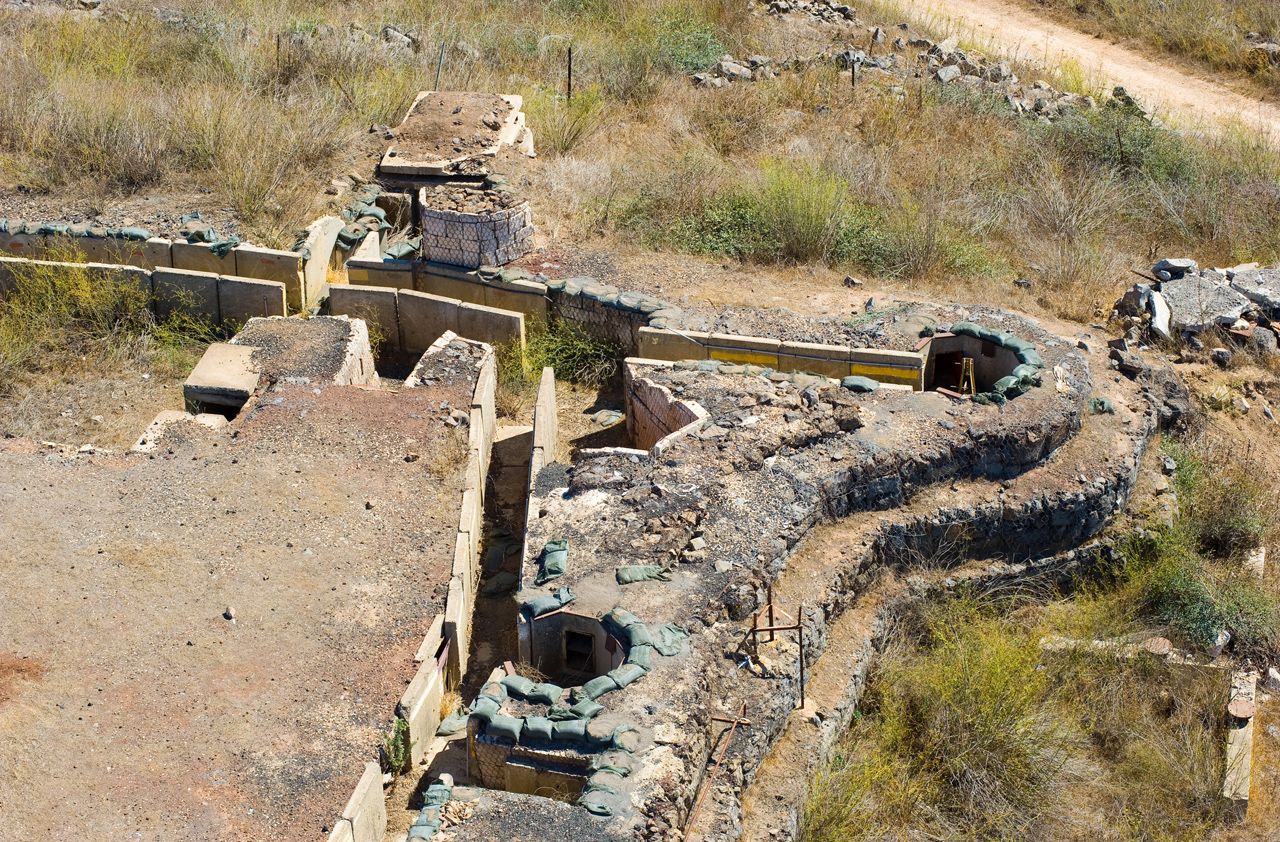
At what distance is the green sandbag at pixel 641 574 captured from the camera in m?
8.08

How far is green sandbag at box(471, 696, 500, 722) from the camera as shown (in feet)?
23.3

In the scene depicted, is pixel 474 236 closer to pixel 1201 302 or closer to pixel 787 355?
pixel 787 355

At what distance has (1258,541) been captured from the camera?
9984 mm

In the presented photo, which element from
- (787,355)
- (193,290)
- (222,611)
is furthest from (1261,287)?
(193,290)

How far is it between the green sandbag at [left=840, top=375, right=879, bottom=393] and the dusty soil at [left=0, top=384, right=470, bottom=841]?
10.1ft

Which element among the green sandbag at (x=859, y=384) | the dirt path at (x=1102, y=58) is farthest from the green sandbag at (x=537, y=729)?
the dirt path at (x=1102, y=58)

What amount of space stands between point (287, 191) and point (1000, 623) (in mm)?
8749

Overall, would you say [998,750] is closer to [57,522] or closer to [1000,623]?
[1000,623]

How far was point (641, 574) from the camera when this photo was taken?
8117 millimetres

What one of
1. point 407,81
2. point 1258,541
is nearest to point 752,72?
point 407,81

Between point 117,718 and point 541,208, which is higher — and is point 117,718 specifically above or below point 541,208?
below

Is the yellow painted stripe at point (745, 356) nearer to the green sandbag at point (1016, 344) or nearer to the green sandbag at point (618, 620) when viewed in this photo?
the green sandbag at point (1016, 344)

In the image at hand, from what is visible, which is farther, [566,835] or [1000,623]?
[1000,623]

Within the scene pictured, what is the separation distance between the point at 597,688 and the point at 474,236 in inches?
249
